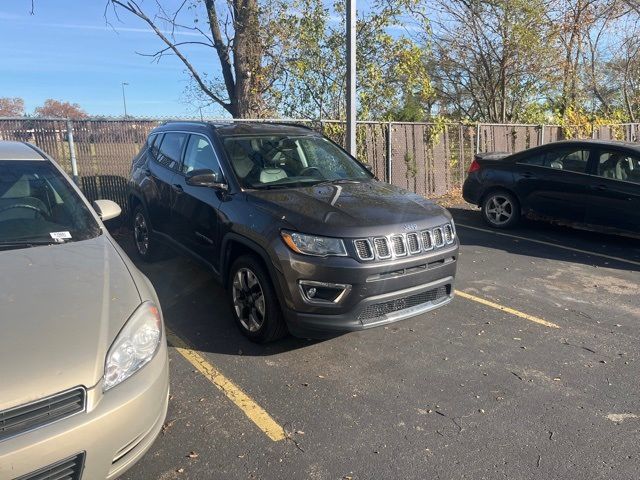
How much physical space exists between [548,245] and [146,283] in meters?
6.41

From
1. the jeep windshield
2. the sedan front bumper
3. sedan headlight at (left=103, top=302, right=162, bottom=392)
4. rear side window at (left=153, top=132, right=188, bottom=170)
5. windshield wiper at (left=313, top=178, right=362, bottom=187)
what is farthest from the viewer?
rear side window at (left=153, top=132, right=188, bottom=170)

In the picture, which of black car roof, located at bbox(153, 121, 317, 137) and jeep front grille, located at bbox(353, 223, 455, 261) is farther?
black car roof, located at bbox(153, 121, 317, 137)

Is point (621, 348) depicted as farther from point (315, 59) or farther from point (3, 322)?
point (315, 59)

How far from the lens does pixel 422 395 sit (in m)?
3.36

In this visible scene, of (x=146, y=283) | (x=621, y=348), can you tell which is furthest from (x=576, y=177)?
(x=146, y=283)

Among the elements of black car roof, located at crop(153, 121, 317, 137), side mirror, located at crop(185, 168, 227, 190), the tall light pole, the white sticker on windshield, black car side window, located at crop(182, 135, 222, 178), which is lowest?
the white sticker on windshield

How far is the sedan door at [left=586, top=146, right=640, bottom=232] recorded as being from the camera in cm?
697

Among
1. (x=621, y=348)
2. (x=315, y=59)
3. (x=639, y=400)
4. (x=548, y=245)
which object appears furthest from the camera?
(x=315, y=59)

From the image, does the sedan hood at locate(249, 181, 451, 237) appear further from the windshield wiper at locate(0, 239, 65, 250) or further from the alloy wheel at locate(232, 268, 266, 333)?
the windshield wiper at locate(0, 239, 65, 250)

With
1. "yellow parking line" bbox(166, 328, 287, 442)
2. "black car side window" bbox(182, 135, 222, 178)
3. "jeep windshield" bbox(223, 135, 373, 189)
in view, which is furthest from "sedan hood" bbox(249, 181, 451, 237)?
"yellow parking line" bbox(166, 328, 287, 442)

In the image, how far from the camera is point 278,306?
3.76 meters

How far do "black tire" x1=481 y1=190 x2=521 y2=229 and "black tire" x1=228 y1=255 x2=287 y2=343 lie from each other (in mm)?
5892

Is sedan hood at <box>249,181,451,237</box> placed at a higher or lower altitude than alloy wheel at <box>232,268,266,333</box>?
higher

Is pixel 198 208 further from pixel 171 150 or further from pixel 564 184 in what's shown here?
pixel 564 184
